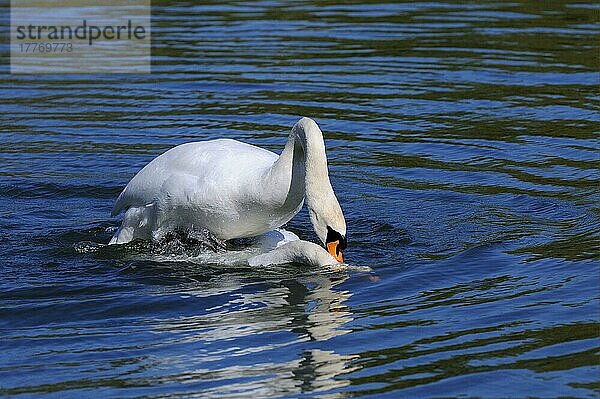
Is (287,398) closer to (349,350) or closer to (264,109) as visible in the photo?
(349,350)

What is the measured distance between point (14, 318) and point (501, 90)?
864 centimetres

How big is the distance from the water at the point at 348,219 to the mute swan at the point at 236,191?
297mm

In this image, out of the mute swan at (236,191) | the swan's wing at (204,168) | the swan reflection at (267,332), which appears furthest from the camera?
the swan's wing at (204,168)

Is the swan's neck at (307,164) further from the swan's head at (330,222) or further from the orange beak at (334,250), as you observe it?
the orange beak at (334,250)

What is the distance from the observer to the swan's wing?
30.7 feet

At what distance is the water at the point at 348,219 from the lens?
735 cm

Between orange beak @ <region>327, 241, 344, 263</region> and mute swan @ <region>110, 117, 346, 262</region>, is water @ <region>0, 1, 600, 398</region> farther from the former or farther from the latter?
mute swan @ <region>110, 117, 346, 262</region>

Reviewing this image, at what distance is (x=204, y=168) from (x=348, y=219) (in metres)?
1.91

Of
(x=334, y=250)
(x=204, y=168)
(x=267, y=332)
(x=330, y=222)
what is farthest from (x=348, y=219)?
(x=267, y=332)

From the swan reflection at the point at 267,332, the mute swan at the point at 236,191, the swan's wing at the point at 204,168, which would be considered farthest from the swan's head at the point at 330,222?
the swan's wing at the point at 204,168

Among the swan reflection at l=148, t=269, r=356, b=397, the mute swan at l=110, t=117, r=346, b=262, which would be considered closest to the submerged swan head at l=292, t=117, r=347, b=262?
the mute swan at l=110, t=117, r=346, b=262

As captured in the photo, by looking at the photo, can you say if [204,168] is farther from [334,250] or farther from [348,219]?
[348,219]

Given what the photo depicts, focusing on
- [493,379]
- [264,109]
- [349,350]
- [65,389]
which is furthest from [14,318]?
[264,109]

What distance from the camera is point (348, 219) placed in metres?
11.0
